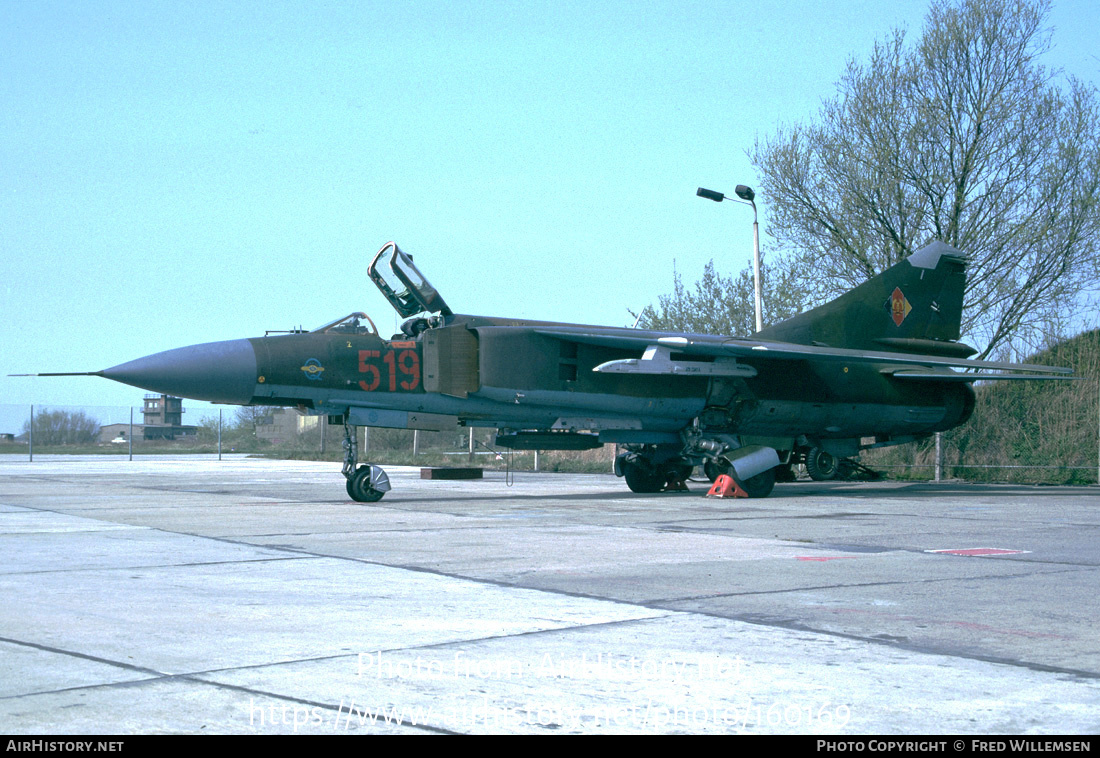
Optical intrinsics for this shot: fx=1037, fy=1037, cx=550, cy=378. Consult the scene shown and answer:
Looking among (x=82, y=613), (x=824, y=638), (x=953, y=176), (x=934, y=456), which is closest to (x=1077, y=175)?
(x=953, y=176)

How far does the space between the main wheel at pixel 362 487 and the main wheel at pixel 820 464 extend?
8.33 m

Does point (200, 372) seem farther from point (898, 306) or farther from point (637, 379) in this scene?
point (898, 306)

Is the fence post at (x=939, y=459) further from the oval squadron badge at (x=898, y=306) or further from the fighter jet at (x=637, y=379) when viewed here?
the oval squadron badge at (x=898, y=306)

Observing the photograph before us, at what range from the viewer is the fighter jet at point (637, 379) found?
1403 cm

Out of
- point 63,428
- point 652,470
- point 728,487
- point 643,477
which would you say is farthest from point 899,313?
point 63,428

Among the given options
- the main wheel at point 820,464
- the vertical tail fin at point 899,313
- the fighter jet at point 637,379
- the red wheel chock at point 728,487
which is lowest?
the red wheel chock at point 728,487

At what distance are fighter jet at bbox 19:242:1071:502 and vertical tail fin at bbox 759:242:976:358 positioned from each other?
3 centimetres

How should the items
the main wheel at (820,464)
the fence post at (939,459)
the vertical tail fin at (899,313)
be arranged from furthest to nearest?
the fence post at (939,459), the vertical tail fin at (899,313), the main wheel at (820,464)

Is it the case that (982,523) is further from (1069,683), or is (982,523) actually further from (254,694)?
(254,694)

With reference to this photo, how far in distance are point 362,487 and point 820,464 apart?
345 inches

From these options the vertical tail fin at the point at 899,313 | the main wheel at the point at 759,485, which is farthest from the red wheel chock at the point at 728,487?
the vertical tail fin at the point at 899,313

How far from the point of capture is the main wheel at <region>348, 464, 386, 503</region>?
46.1ft

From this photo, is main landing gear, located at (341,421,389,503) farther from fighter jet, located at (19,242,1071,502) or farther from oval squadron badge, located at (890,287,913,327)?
oval squadron badge, located at (890,287,913,327)

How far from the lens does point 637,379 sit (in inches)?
639
